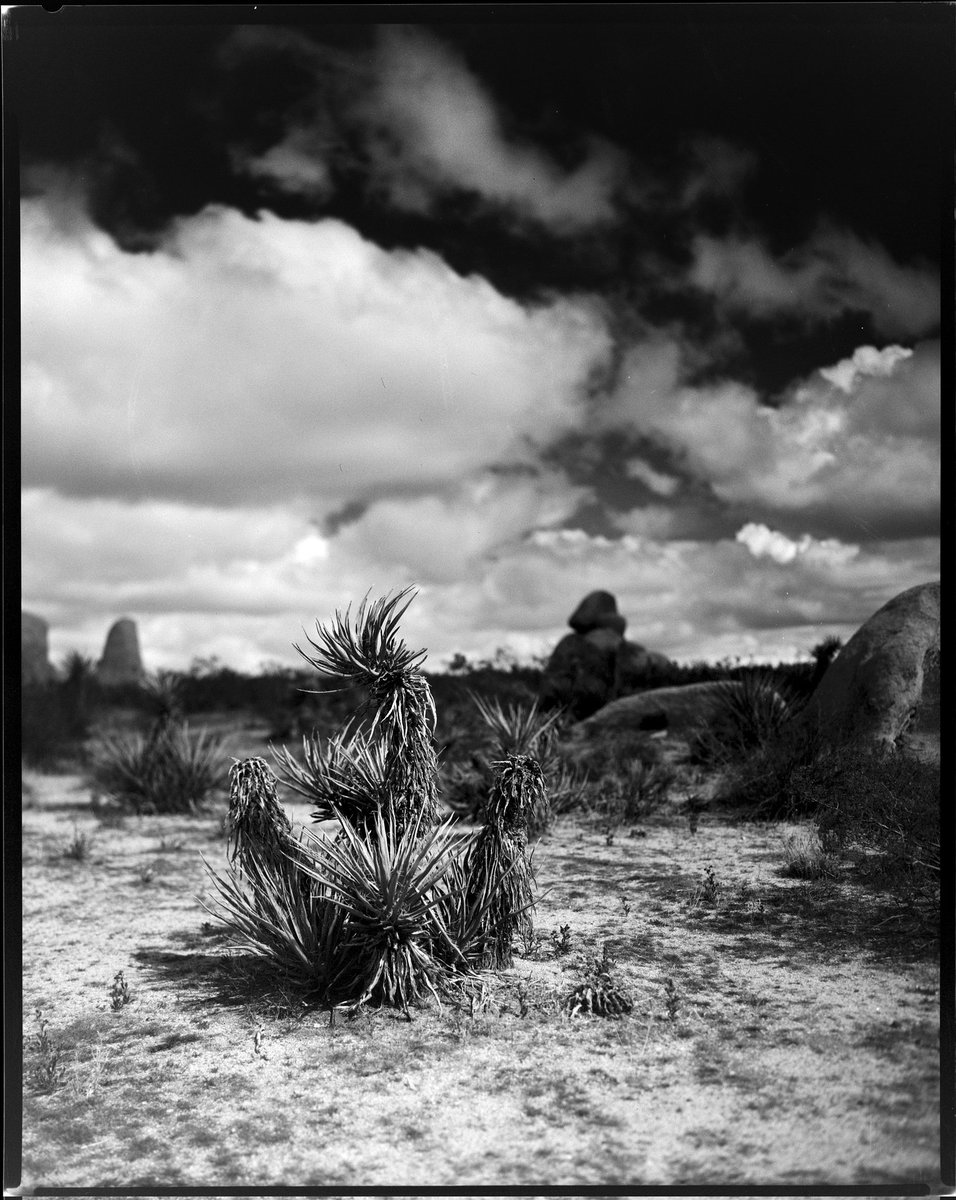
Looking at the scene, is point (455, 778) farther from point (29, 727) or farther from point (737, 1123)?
point (29, 727)

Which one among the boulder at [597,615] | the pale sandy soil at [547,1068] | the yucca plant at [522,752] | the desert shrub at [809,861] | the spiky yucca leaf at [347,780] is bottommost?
the pale sandy soil at [547,1068]

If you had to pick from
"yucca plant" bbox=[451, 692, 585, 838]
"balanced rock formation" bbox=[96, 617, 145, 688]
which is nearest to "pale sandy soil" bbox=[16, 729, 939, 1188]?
"yucca plant" bbox=[451, 692, 585, 838]

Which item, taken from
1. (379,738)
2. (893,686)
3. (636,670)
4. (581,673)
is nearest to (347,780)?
(379,738)

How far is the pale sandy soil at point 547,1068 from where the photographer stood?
388cm

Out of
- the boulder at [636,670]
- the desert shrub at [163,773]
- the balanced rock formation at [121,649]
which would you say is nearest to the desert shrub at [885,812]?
the desert shrub at [163,773]

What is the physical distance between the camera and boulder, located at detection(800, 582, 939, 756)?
911 cm

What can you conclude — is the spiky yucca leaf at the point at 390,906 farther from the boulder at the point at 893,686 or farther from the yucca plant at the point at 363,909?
the boulder at the point at 893,686

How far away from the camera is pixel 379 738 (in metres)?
5.14

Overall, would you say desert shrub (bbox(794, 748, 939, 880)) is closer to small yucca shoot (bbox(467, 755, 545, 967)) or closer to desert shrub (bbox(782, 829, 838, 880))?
desert shrub (bbox(782, 829, 838, 880))

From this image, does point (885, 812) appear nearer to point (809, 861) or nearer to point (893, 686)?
point (809, 861)

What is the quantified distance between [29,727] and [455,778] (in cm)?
1018

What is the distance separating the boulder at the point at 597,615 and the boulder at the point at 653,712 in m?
4.11

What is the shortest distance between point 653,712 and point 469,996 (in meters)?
9.26

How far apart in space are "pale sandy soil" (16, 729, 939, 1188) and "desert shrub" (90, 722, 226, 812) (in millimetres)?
5609
